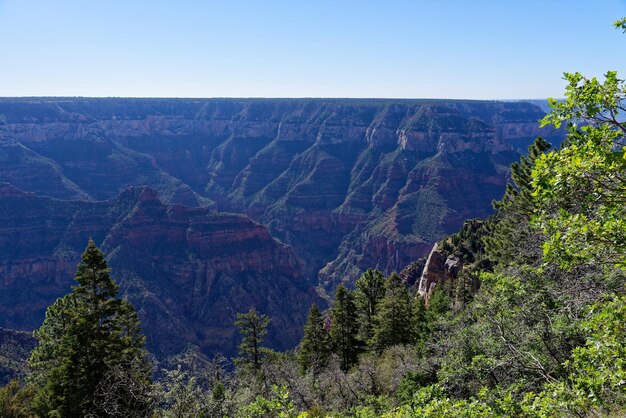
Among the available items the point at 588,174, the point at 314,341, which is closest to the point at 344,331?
the point at 314,341

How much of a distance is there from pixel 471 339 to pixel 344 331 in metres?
32.0

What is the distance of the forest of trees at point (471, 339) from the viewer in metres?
9.30

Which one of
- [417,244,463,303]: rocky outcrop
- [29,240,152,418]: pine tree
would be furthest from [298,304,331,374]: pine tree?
[417,244,463,303]: rocky outcrop

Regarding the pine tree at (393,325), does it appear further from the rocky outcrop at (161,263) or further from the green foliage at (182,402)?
the rocky outcrop at (161,263)

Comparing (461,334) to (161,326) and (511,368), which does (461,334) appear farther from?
(161,326)

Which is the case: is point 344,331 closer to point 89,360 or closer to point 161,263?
point 89,360

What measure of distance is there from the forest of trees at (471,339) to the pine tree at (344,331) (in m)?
0.16

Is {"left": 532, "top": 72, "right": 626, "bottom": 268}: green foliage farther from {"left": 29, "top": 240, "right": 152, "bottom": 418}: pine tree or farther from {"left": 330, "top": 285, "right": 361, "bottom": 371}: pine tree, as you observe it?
{"left": 330, "top": 285, "right": 361, "bottom": 371}: pine tree

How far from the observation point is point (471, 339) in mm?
20703

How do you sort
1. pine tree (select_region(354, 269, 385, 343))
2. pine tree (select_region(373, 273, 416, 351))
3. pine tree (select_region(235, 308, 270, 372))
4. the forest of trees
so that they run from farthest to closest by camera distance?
1. pine tree (select_region(354, 269, 385, 343))
2. pine tree (select_region(235, 308, 270, 372))
3. pine tree (select_region(373, 273, 416, 351))
4. the forest of trees

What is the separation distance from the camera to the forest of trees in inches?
366

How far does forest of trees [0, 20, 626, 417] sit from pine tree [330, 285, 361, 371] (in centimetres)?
16

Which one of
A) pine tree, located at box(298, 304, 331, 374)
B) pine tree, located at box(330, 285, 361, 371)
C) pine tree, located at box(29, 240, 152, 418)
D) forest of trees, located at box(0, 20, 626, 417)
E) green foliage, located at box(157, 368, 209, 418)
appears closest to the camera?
forest of trees, located at box(0, 20, 626, 417)

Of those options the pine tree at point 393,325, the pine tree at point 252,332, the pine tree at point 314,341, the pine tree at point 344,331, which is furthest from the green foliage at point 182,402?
the pine tree at point 344,331
